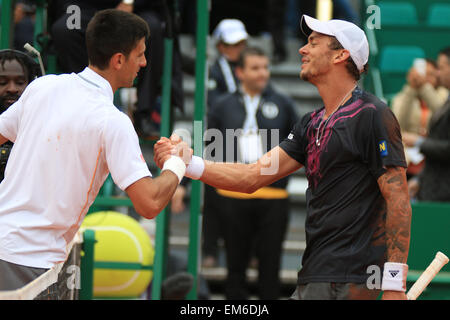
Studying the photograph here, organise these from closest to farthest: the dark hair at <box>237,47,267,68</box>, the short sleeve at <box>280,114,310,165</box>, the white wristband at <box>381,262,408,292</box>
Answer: the white wristband at <box>381,262,408,292</box> → the short sleeve at <box>280,114,310,165</box> → the dark hair at <box>237,47,267,68</box>

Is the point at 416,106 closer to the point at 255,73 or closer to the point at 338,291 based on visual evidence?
the point at 255,73

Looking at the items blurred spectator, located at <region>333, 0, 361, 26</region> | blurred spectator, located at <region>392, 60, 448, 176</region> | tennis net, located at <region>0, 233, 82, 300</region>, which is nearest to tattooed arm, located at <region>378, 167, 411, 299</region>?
tennis net, located at <region>0, 233, 82, 300</region>

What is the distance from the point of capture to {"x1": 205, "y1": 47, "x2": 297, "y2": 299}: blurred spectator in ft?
22.6

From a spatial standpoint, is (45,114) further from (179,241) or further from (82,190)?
(179,241)

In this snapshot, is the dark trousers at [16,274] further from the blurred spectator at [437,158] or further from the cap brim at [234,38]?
the cap brim at [234,38]

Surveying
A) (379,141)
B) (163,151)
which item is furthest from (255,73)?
(379,141)

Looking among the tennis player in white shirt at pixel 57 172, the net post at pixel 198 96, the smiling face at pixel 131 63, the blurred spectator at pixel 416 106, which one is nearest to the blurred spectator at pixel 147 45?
the net post at pixel 198 96

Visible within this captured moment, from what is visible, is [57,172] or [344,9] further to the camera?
[344,9]

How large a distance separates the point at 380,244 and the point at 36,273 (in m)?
1.58

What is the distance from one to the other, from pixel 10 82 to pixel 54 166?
0.91m

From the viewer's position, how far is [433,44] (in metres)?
10.6

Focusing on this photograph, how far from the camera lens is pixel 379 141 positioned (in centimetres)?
358

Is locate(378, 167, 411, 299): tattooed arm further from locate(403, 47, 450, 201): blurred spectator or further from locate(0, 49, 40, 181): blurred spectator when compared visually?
locate(403, 47, 450, 201): blurred spectator

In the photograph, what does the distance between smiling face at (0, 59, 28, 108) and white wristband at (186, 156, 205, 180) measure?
993mm
